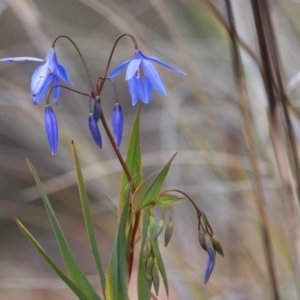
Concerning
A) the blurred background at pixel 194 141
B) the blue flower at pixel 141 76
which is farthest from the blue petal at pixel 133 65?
the blurred background at pixel 194 141

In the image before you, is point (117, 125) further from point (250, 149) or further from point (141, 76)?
point (250, 149)

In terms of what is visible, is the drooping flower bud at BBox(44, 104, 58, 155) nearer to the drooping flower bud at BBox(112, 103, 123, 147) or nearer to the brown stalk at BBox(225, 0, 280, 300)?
the drooping flower bud at BBox(112, 103, 123, 147)

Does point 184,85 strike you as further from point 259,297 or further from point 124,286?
point 124,286

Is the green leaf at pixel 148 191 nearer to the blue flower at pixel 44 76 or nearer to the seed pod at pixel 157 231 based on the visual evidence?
the seed pod at pixel 157 231

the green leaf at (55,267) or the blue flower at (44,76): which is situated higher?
the blue flower at (44,76)

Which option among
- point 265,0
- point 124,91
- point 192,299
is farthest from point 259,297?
point 124,91
